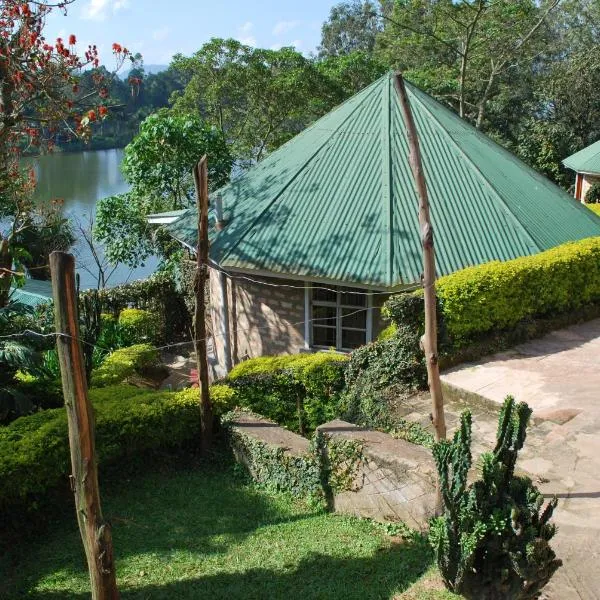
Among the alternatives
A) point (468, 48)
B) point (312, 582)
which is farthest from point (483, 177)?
point (468, 48)

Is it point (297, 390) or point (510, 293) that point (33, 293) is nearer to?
point (297, 390)

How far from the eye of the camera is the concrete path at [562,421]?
18.3 ft

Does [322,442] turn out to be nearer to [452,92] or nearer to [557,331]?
[557,331]

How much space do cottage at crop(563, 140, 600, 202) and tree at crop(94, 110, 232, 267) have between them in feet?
48.2

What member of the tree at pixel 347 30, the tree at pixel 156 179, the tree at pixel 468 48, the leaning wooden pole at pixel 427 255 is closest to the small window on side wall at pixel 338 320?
the leaning wooden pole at pixel 427 255

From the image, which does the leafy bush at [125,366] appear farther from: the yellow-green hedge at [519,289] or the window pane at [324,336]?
the yellow-green hedge at [519,289]

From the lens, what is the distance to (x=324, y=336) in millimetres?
12617

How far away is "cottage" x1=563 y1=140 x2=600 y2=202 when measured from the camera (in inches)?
1019

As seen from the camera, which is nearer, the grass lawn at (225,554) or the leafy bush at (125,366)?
the grass lawn at (225,554)

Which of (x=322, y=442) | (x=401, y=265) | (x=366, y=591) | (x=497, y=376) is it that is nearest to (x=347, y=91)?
(x=401, y=265)

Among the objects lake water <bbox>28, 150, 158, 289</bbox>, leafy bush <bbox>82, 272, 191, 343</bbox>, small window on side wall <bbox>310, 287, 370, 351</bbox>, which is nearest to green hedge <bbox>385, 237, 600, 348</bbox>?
small window on side wall <bbox>310, 287, 370, 351</bbox>

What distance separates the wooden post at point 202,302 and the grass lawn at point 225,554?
0.93m

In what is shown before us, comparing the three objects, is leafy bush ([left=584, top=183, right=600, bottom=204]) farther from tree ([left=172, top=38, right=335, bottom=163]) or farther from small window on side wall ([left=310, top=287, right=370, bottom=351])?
small window on side wall ([left=310, top=287, right=370, bottom=351])

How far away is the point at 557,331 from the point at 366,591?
6.79 metres
